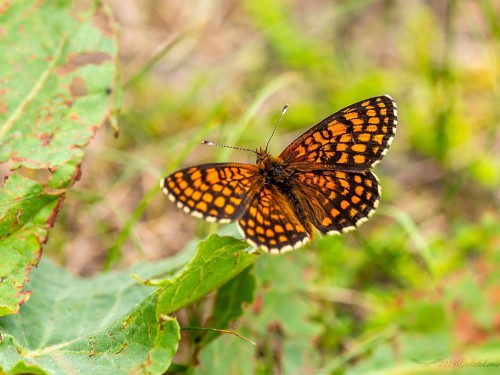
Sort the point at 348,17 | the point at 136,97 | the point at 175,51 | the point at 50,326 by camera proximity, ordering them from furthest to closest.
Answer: the point at 348,17 → the point at 175,51 → the point at 136,97 → the point at 50,326

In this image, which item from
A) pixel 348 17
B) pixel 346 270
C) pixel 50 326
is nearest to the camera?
pixel 50 326

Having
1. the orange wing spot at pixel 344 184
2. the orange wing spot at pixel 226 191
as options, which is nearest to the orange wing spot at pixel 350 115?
the orange wing spot at pixel 344 184

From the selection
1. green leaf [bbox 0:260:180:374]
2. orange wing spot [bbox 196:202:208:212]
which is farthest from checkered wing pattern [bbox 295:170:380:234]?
green leaf [bbox 0:260:180:374]

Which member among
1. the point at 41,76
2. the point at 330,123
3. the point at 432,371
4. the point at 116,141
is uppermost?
the point at 116,141

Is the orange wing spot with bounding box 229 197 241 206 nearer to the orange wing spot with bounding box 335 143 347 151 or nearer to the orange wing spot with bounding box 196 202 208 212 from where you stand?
the orange wing spot with bounding box 196 202 208 212

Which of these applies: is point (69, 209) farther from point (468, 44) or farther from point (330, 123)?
point (468, 44)

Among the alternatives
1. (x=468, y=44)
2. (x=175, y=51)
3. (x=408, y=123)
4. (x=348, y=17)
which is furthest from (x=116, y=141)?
(x=468, y=44)
